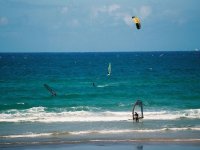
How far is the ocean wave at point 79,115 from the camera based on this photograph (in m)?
32.1

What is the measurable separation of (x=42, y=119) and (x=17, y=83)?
98.5 feet

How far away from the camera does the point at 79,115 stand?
3444 cm

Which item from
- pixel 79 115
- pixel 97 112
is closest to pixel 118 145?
pixel 79 115

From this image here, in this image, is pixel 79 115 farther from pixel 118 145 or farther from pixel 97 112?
pixel 118 145

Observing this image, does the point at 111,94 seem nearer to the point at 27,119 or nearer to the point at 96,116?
the point at 96,116

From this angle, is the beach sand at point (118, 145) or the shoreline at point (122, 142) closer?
the beach sand at point (118, 145)

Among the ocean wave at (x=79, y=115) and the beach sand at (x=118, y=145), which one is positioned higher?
the ocean wave at (x=79, y=115)

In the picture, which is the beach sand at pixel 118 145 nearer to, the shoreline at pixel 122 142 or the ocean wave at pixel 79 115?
the shoreline at pixel 122 142

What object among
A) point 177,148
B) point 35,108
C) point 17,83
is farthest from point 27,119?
point 17,83

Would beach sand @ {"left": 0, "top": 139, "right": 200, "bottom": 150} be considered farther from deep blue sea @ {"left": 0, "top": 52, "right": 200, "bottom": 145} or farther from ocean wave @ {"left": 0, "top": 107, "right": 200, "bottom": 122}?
ocean wave @ {"left": 0, "top": 107, "right": 200, "bottom": 122}

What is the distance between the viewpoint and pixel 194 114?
3416cm

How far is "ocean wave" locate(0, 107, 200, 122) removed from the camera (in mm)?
32088

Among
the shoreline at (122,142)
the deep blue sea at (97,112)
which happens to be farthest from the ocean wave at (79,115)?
the shoreline at (122,142)

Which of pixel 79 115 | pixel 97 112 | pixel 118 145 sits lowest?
pixel 118 145
